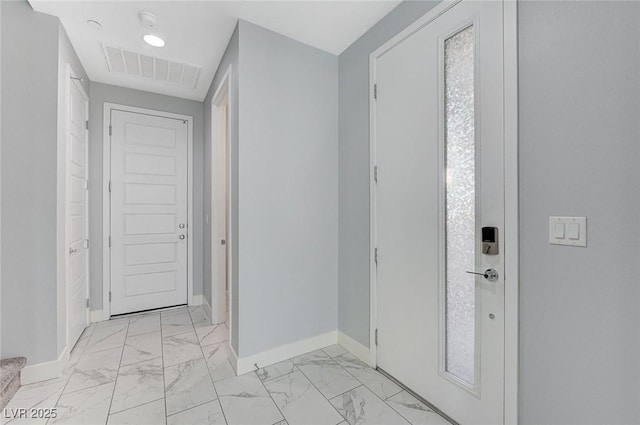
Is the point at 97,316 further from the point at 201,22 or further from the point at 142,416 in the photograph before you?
the point at 201,22

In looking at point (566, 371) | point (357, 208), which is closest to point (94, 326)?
point (357, 208)

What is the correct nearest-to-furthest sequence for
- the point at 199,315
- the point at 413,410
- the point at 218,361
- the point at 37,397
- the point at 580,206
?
the point at 580,206
the point at 413,410
the point at 37,397
the point at 218,361
the point at 199,315

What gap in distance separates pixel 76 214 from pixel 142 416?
1925 millimetres

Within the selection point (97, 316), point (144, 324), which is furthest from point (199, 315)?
point (97, 316)

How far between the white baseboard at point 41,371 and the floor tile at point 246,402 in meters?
1.16

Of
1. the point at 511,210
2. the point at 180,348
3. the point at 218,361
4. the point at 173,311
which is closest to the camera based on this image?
the point at 511,210

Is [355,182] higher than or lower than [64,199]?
higher

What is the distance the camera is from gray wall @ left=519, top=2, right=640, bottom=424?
3.43 feet

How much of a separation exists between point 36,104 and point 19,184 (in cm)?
57

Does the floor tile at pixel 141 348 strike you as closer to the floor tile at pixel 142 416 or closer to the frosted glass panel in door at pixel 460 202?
the floor tile at pixel 142 416

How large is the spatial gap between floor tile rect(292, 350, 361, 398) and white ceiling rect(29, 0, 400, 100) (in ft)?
8.59

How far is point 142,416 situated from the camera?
A: 1651 millimetres

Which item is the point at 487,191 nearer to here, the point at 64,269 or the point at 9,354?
the point at 64,269

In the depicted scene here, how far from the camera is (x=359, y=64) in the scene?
7.70 ft
